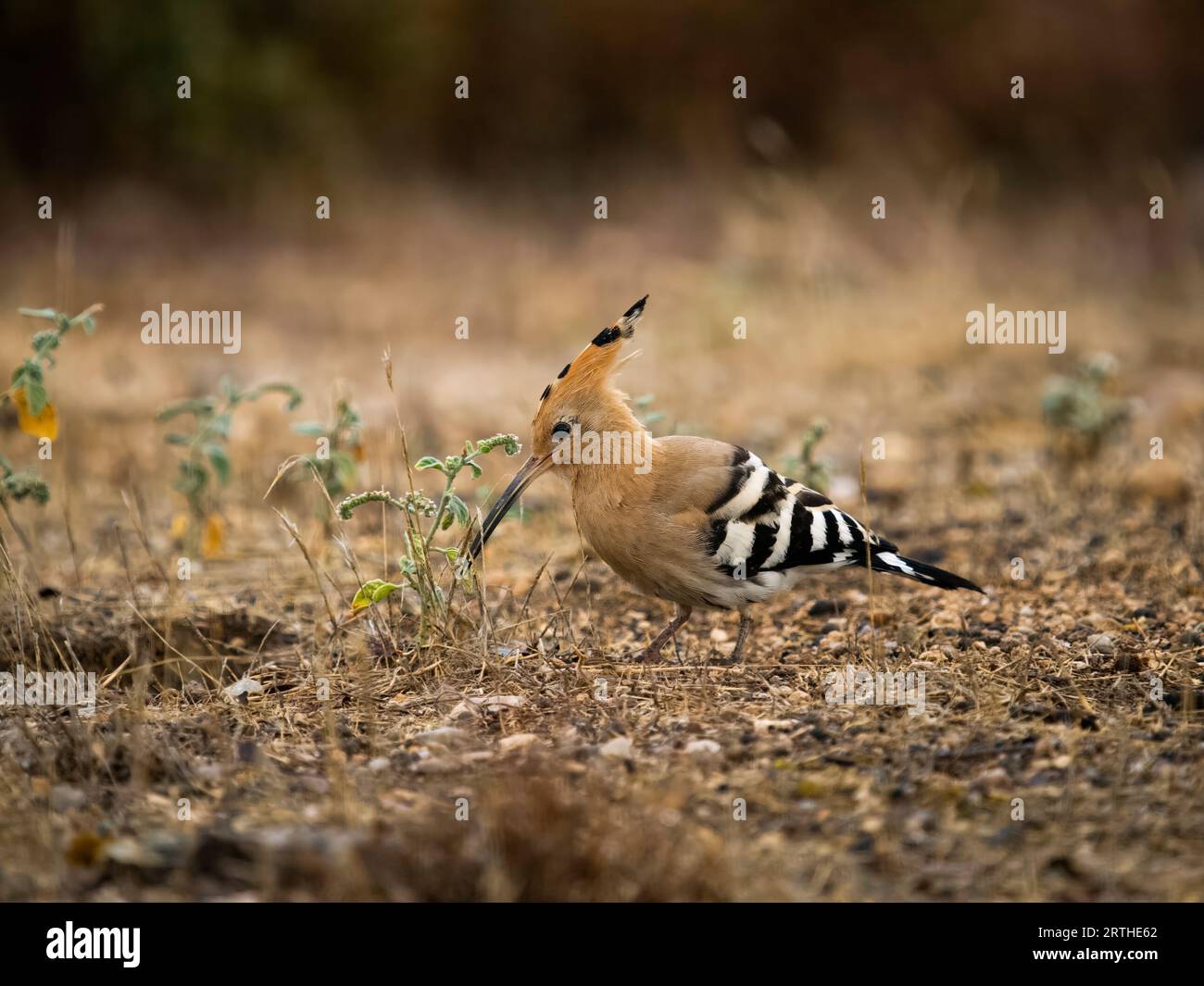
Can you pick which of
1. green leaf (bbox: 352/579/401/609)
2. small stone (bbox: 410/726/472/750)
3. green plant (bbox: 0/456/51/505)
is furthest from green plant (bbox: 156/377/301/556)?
small stone (bbox: 410/726/472/750)

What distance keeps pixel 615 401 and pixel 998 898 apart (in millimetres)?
1883

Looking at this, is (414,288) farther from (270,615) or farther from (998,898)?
(998,898)

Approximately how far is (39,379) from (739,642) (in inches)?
78.9

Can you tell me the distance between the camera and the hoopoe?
11.7 ft

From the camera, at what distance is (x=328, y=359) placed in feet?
25.6

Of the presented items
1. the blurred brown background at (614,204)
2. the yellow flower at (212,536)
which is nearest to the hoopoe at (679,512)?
the yellow flower at (212,536)

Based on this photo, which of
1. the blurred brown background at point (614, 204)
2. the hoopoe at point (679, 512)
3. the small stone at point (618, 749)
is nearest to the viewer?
the small stone at point (618, 749)

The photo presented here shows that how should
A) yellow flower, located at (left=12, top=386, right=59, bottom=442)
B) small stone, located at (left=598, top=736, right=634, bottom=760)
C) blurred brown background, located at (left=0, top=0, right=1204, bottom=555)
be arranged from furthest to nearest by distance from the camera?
blurred brown background, located at (left=0, top=0, right=1204, bottom=555), yellow flower, located at (left=12, top=386, right=59, bottom=442), small stone, located at (left=598, top=736, right=634, bottom=760)

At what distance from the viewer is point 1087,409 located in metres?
5.40

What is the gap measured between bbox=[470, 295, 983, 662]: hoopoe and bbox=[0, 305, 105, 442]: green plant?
1.18 metres

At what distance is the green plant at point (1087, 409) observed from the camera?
5379 mm

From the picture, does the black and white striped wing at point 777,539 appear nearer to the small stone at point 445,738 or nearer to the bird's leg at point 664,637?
the bird's leg at point 664,637

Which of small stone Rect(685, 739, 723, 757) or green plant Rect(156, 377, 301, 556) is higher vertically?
green plant Rect(156, 377, 301, 556)

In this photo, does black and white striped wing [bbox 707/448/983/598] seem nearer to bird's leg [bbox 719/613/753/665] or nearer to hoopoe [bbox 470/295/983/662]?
hoopoe [bbox 470/295/983/662]
